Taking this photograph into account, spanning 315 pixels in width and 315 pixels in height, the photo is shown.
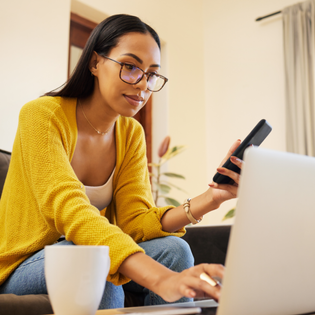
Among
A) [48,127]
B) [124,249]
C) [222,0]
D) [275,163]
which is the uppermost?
[222,0]

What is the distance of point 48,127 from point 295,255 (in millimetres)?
644

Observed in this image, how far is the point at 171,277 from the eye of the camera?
0.52 metres

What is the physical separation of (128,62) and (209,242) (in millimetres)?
851

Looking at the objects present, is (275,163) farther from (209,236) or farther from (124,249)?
(209,236)

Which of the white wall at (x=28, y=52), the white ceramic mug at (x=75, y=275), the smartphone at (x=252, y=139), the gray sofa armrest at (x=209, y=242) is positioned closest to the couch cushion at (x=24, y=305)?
the white ceramic mug at (x=75, y=275)

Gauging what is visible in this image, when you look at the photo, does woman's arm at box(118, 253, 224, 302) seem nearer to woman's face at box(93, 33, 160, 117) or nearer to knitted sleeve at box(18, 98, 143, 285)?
knitted sleeve at box(18, 98, 143, 285)

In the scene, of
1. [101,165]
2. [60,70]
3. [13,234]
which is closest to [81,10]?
[60,70]

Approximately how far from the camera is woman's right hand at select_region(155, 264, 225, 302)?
0.45m

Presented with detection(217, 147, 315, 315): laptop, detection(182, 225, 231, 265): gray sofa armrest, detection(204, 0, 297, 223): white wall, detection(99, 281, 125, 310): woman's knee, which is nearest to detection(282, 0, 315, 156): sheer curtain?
detection(204, 0, 297, 223): white wall

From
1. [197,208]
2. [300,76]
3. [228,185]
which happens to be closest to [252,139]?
[228,185]

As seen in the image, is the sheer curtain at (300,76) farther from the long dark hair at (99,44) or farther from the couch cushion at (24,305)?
the couch cushion at (24,305)

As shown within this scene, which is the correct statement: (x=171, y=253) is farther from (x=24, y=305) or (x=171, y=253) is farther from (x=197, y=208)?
(x=24, y=305)

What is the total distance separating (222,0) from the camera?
352 centimetres

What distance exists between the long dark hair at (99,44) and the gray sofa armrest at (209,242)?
78cm
